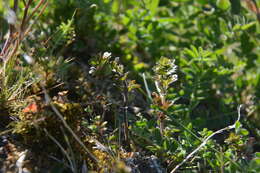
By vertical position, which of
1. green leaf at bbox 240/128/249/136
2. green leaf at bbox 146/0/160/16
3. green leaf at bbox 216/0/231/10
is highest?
green leaf at bbox 146/0/160/16

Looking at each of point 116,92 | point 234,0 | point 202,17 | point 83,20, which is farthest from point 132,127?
point 202,17

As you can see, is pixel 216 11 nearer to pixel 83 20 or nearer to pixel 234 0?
pixel 234 0

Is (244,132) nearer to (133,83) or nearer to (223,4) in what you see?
(133,83)

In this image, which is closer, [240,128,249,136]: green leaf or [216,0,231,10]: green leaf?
[240,128,249,136]: green leaf

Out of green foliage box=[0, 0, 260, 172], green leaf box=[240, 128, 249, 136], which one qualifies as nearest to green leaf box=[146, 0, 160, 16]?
green foliage box=[0, 0, 260, 172]

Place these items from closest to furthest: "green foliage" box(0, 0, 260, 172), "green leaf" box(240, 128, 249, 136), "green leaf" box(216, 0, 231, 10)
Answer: "green foliage" box(0, 0, 260, 172)
"green leaf" box(240, 128, 249, 136)
"green leaf" box(216, 0, 231, 10)

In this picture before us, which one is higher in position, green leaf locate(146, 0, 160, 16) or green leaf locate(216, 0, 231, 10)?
green leaf locate(146, 0, 160, 16)

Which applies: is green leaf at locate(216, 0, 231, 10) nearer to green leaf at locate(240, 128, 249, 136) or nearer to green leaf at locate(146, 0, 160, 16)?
green leaf at locate(146, 0, 160, 16)

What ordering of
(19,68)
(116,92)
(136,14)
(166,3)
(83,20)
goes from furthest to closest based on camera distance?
(166,3)
(136,14)
(83,20)
(116,92)
(19,68)

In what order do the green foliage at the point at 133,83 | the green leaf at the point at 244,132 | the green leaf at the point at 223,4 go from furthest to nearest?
the green leaf at the point at 223,4 → the green leaf at the point at 244,132 → the green foliage at the point at 133,83

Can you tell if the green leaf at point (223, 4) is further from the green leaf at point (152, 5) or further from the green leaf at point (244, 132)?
the green leaf at point (244, 132)

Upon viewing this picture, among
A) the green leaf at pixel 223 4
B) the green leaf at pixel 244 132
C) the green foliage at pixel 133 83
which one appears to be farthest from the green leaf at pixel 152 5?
the green leaf at pixel 244 132
